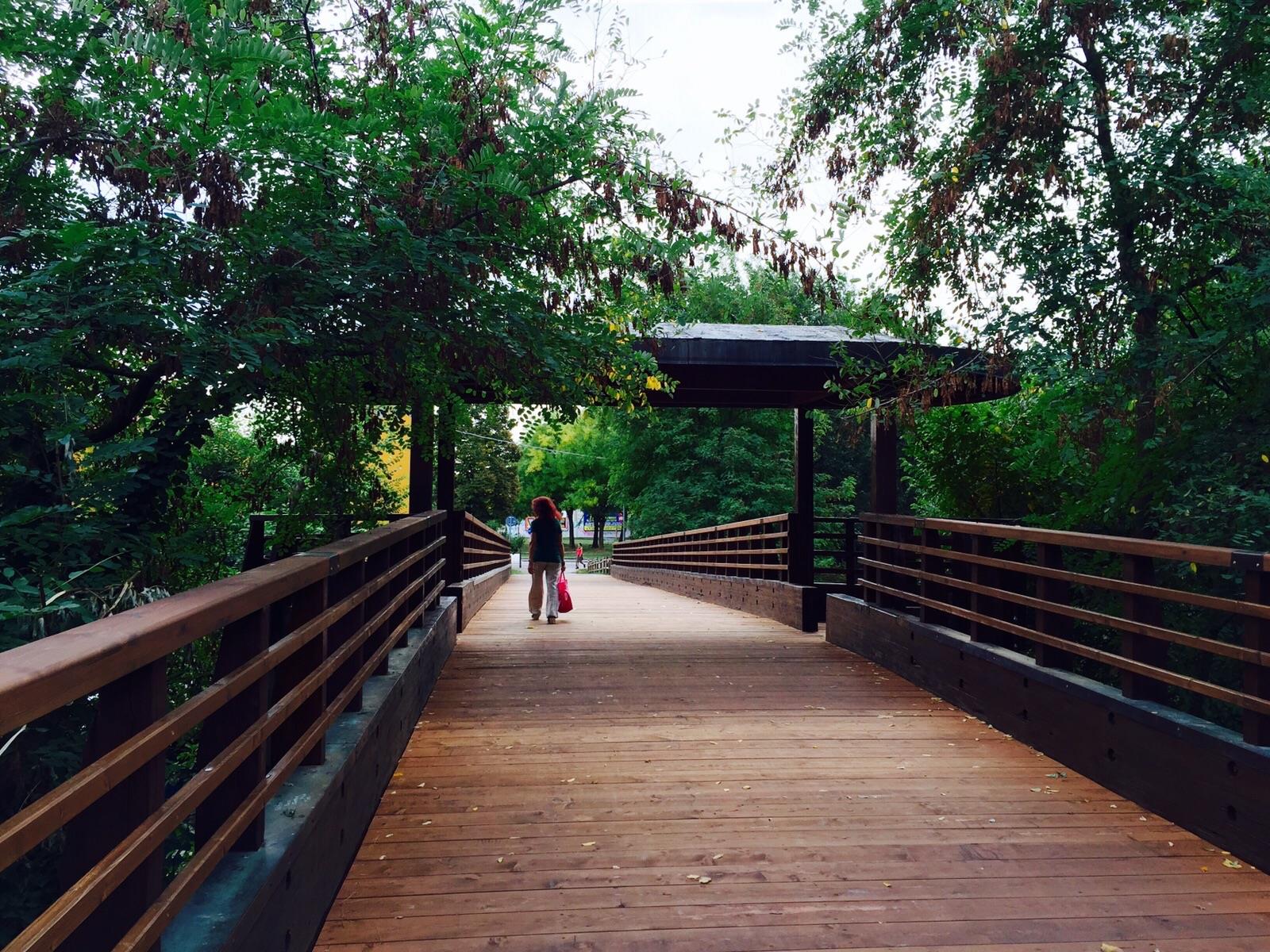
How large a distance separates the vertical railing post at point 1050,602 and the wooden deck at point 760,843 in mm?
542

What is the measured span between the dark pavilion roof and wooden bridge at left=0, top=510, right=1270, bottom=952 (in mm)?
1601

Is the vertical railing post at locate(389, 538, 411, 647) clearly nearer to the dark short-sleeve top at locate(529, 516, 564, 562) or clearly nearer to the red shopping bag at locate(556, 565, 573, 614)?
the dark short-sleeve top at locate(529, 516, 564, 562)

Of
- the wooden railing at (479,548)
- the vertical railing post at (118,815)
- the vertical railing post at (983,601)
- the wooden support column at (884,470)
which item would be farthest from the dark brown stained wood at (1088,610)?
the wooden railing at (479,548)

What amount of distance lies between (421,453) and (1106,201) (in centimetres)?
543

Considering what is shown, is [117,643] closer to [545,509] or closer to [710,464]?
[545,509]

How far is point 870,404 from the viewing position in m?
8.41

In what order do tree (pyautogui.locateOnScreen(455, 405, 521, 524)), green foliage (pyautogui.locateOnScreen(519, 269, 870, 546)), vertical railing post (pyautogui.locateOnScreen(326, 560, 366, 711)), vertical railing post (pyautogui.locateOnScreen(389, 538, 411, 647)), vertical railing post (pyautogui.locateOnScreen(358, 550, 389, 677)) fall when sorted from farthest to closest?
green foliage (pyautogui.locateOnScreen(519, 269, 870, 546))
tree (pyautogui.locateOnScreen(455, 405, 521, 524))
vertical railing post (pyautogui.locateOnScreen(389, 538, 411, 647))
vertical railing post (pyautogui.locateOnScreen(358, 550, 389, 677))
vertical railing post (pyautogui.locateOnScreen(326, 560, 366, 711))

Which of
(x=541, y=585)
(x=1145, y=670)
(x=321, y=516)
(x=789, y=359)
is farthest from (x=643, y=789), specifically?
(x=541, y=585)

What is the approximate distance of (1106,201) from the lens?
646cm

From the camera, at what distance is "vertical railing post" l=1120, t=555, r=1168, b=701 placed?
451cm

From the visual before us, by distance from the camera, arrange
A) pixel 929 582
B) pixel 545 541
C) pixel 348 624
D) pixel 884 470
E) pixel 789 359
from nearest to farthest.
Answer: pixel 348 624, pixel 929 582, pixel 789 359, pixel 884 470, pixel 545 541

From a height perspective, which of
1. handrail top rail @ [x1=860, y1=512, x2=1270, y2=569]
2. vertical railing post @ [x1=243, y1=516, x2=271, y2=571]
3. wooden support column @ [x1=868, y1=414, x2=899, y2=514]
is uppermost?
wooden support column @ [x1=868, y1=414, x2=899, y2=514]

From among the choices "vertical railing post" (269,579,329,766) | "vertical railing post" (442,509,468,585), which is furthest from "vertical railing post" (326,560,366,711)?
"vertical railing post" (442,509,468,585)

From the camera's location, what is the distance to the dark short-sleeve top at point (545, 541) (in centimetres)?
1156
